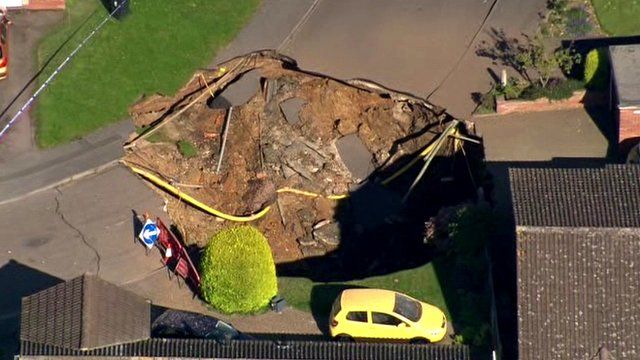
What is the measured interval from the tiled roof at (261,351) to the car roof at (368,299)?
4.04 feet

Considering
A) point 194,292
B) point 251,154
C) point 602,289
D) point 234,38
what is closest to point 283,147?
point 251,154

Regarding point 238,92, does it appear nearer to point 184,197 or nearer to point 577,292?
point 184,197

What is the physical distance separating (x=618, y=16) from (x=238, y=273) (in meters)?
17.5

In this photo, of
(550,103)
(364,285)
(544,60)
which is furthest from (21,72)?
(550,103)

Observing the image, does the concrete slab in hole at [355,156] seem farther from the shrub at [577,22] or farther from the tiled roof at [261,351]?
the tiled roof at [261,351]

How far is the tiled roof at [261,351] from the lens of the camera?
1255 inches

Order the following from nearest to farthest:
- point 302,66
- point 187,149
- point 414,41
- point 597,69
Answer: point 597,69 → point 187,149 → point 302,66 → point 414,41

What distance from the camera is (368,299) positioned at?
109ft

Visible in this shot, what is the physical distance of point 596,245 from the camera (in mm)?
31516

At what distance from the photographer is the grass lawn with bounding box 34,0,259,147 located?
40.4 meters

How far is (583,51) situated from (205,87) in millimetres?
13215

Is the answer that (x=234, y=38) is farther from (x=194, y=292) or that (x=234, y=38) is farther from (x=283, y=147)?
(x=194, y=292)

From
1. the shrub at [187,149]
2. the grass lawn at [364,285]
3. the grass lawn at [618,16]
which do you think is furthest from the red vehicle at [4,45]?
the grass lawn at [618,16]

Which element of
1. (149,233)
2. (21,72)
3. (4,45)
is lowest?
(149,233)
